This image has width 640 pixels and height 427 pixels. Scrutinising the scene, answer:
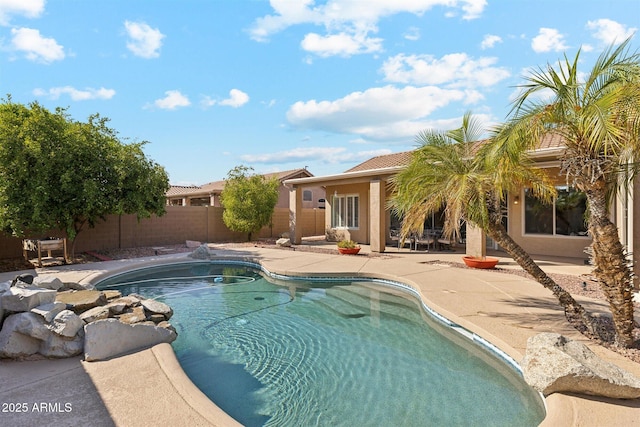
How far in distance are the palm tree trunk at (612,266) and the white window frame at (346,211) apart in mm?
13914

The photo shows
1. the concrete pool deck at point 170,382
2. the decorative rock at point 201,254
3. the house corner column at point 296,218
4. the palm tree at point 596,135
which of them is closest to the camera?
the concrete pool deck at point 170,382

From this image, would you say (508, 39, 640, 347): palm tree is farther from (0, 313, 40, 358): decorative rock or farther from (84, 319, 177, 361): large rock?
(0, 313, 40, 358): decorative rock

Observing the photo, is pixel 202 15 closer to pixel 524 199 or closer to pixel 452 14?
pixel 452 14

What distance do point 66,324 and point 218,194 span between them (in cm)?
2277

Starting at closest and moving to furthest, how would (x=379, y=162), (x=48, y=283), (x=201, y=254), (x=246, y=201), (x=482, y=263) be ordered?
(x=48, y=283), (x=482, y=263), (x=201, y=254), (x=246, y=201), (x=379, y=162)

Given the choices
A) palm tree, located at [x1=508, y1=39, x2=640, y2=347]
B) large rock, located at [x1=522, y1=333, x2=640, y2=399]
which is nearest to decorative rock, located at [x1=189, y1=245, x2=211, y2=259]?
palm tree, located at [x1=508, y1=39, x2=640, y2=347]

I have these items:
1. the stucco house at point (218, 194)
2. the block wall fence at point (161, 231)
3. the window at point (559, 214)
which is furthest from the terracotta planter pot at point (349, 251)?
the stucco house at point (218, 194)

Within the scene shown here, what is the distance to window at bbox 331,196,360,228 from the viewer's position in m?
18.8

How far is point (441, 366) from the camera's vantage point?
5000 mm

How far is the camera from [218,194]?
26938 mm

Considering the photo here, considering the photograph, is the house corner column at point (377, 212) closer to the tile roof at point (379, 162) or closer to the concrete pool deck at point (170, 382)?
the tile roof at point (379, 162)

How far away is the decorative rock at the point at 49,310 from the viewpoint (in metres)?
4.93

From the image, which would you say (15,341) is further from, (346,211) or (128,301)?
(346,211)

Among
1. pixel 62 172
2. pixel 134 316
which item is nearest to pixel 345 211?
pixel 62 172
